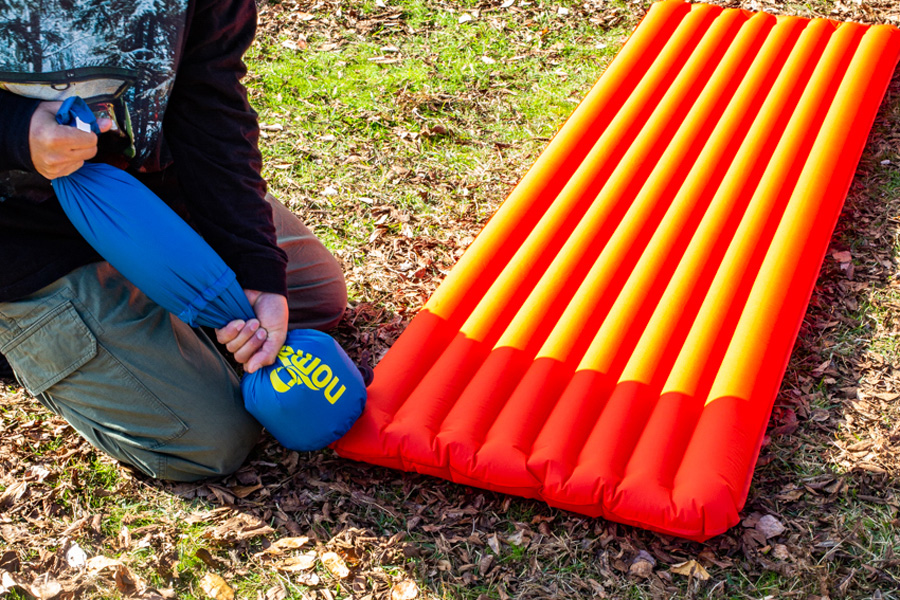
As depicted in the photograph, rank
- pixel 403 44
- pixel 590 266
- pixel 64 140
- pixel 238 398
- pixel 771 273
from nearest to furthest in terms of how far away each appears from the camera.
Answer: pixel 64 140 → pixel 238 398 → pixel 771 273 → pixel 590 266 → pixel 403 44

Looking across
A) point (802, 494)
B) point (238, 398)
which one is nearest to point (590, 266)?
point (802, 494)

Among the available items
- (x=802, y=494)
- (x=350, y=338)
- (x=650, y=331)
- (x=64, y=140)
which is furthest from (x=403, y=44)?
(x=802, y=494)

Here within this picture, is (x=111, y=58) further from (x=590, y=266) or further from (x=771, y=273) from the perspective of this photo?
(x=771, y=273)

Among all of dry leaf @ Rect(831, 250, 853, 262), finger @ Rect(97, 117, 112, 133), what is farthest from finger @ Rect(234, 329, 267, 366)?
dry leaf @ Rect(831, 250, 853, 262)

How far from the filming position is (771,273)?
2.80 m

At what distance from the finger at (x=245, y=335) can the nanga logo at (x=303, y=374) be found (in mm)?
112

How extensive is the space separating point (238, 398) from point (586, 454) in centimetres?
112

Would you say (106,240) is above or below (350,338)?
above

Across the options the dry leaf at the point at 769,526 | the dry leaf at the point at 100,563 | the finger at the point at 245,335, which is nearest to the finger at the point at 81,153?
the finger at the point at 245,335

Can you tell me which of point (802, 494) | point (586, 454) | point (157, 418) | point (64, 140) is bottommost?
point (802, 494)

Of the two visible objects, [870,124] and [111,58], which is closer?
[111,58]

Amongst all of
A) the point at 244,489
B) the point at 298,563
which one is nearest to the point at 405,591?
the point at 298,563

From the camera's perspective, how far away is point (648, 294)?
2830 mm

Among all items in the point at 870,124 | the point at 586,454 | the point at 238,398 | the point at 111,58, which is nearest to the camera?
the point at 111,58
